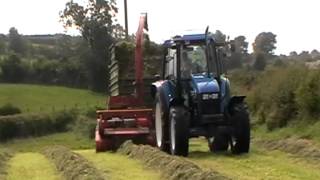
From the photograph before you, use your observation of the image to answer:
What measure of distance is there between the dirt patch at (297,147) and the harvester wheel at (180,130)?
97.6 inches

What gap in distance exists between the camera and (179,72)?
1609cm

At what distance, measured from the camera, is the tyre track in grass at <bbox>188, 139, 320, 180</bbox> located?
11.1 meters

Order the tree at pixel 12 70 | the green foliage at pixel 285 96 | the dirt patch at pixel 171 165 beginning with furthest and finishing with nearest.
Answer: the tree at pixel 12 70 < the green foliage at pixel 285 96 < the dirt patch at pixel 171 165

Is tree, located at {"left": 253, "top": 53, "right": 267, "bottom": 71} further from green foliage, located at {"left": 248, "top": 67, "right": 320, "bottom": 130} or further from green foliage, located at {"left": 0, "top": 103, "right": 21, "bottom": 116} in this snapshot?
green foliage, located at {"left": 248, "top": 67, "right": 320, "bottom": 130}

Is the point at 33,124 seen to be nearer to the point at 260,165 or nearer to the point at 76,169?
the point at 76,169

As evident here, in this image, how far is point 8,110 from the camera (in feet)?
180

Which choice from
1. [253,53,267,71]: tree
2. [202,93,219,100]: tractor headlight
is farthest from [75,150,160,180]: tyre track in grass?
[253,53,267,71]: tree

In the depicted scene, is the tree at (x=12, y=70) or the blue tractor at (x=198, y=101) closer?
the blue tractor at (x=198, y=101)

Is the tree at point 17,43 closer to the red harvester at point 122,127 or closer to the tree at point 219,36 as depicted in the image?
the red harvester at point 122,127

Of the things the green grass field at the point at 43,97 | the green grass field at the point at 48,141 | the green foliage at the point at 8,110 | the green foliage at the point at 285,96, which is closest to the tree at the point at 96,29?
the green grass field at the point at 43,97

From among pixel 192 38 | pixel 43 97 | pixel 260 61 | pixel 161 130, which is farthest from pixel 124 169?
pixel 43 97

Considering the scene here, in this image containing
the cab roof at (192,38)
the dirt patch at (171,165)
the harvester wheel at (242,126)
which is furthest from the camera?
the cab roof at (192,38)

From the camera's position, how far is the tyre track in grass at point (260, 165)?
11121 mm

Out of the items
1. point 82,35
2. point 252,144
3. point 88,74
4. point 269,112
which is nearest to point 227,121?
point 252,144
